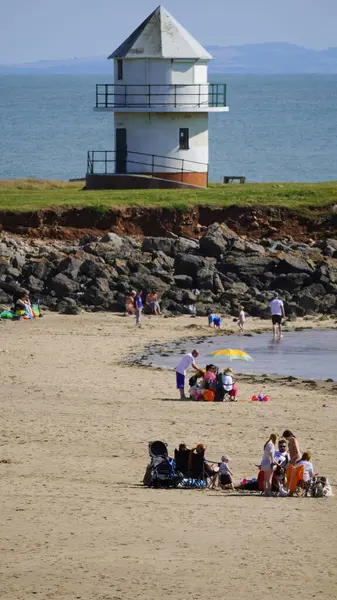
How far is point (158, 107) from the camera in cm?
4512

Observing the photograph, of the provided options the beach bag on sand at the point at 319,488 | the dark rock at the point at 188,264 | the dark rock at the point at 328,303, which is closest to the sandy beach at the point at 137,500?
the beach bag on sand at the point at 319,488

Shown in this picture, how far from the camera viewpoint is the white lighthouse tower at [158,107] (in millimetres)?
45375

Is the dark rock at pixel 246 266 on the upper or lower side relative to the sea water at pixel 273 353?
upper

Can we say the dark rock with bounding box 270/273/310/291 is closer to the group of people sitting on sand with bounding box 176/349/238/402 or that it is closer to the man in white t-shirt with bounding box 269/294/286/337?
the man in white t-shirt with bounding box 269/294/286/337

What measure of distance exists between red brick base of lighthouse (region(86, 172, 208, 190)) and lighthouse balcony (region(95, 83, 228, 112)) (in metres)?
2.23

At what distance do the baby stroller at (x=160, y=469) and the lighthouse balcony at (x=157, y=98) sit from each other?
2796 cm

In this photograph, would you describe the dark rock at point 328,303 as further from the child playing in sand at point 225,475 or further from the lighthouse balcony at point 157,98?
the child playing in sand at point 225,475

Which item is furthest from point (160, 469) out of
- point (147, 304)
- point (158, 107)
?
point (158, 107)

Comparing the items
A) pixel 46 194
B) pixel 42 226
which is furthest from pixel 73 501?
pixel 46 194

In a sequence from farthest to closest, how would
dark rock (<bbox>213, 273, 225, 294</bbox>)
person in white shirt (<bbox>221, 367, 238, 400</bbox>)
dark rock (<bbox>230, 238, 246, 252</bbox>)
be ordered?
dark rock (<bbox>230, 238, 246, 252</bbox>) < dark rock (<bbox>213, 273, 225, 294</bbox>) < person in white shirt (<bbox>221, 367, 238, 400</bbox>)

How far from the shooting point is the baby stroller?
18125mm

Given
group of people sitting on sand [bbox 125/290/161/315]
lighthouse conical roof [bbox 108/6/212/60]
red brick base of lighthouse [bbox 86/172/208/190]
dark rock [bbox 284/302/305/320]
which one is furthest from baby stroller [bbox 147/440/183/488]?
lighthouse conical roof [bbox 108/6/212/60]

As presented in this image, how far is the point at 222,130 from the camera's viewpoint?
148000 mm

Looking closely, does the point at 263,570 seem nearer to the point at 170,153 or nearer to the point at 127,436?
the point at 127,436
